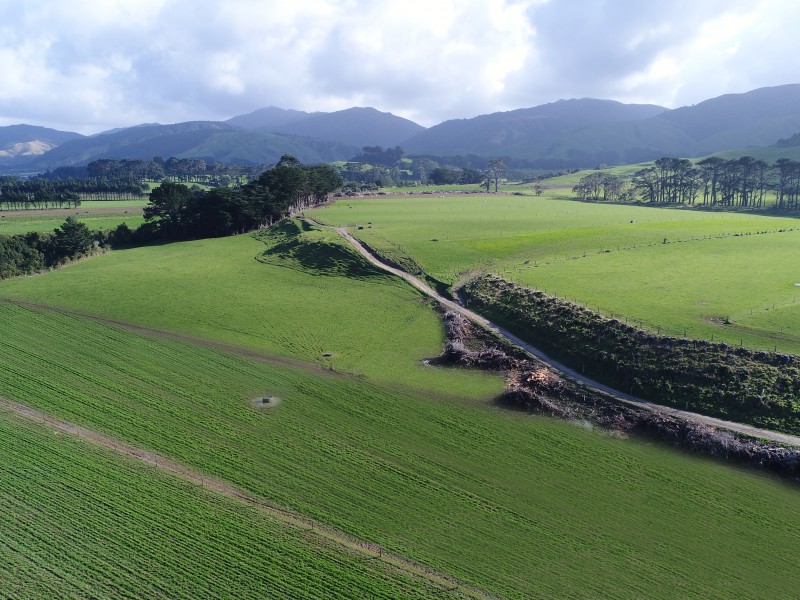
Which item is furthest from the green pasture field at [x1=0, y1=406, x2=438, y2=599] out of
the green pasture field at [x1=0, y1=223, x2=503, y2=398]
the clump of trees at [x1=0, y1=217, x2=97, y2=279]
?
the clump of trees at [x1=0, y1=217, x2=97, y2=279]

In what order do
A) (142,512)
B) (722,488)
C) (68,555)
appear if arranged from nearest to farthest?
1. (68,555)
2. (142,512)
3. (722,488)

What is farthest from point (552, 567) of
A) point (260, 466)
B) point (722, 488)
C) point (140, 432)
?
point (140, 432)

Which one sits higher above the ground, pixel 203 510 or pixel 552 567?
pixel 203 510

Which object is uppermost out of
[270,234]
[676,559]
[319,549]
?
[270,234]

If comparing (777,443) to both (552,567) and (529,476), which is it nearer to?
(529,476)

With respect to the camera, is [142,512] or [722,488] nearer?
[142,512]

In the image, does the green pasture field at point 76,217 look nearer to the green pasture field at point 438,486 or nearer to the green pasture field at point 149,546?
the green pasture field at point 438,486

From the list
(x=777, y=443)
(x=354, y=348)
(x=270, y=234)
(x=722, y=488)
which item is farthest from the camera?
(x=270, y=234)
